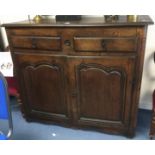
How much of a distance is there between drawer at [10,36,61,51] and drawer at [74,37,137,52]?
0.49ft

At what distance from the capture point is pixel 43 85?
5.21ft

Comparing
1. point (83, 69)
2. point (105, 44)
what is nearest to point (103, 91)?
point (83, 69)

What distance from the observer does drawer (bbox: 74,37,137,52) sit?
1230 mm

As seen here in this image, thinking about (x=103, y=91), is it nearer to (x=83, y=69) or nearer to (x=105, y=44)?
(x=83, y=69)

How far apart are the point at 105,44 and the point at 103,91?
384mm

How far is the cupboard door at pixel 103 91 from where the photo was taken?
1347 mm

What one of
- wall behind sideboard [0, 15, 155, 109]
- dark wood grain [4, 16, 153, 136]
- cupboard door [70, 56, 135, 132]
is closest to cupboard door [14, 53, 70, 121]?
dark wood grain [4, 16, 153, 136]

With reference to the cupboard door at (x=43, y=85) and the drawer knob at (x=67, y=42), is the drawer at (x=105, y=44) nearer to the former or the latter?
the drawer knob at (x=67, y=42)

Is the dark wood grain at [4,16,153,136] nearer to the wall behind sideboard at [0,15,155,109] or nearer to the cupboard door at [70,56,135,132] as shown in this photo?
the cupboard door at [70,56,135,132]

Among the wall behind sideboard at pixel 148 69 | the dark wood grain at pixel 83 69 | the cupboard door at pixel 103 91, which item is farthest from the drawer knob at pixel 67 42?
the wall behind sideboard at pixel 148 69
